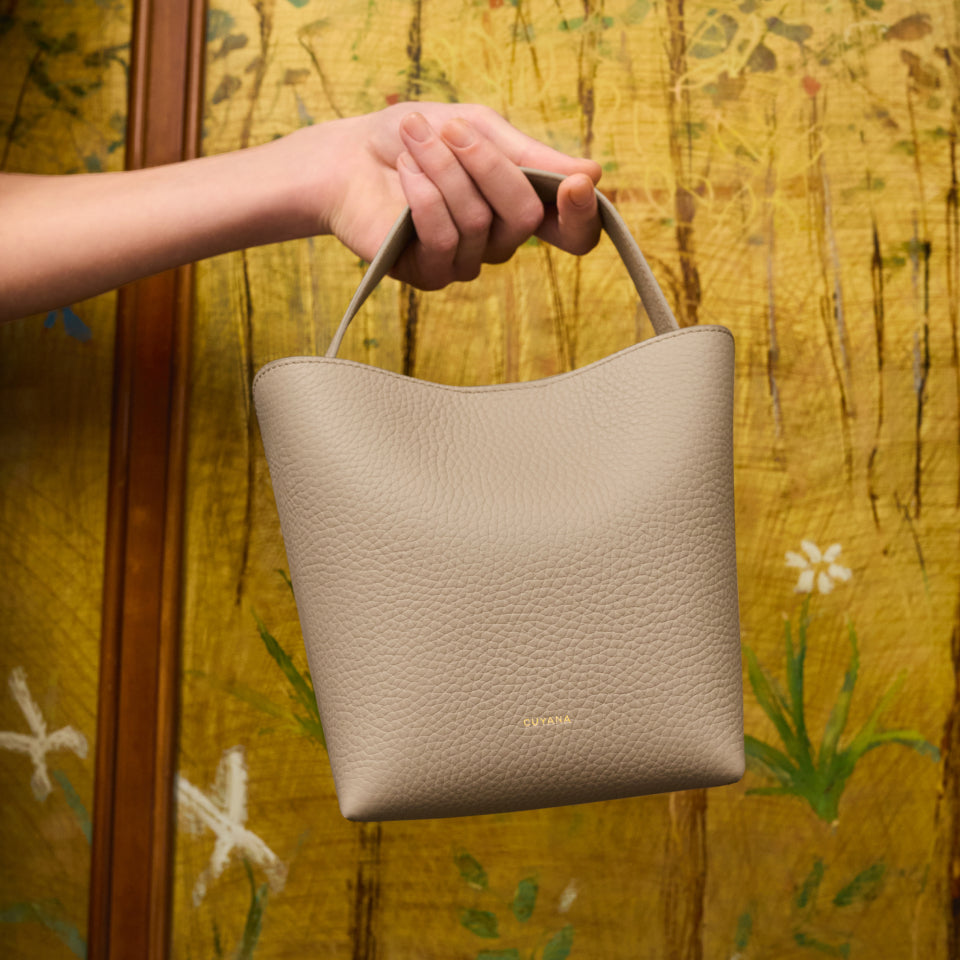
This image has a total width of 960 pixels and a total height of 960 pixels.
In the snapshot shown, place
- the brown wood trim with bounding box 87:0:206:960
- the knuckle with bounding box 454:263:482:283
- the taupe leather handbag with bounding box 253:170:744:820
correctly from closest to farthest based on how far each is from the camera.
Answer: the taupe leather handbag with bounding box 253:170:744:820 → the knuckle with bounding box 454:263:482:283 → the brown wood trim with bounding box 87:0:206:960

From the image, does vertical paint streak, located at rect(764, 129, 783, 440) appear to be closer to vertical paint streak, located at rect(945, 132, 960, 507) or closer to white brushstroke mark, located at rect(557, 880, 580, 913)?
vertical paint streak, located at rect(945, 132, 960, 507)

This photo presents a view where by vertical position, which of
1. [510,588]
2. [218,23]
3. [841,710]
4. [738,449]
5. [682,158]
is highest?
[218,23]

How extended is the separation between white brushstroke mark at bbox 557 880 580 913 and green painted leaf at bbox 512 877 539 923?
0.03 m

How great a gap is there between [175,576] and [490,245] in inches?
16.8

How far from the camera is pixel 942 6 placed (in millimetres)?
713

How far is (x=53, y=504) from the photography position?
2.31ft

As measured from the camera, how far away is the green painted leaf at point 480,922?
27.0 inches

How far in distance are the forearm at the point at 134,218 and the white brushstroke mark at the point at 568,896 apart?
2.11ft

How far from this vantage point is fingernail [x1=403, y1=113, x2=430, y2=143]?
1.52 ft

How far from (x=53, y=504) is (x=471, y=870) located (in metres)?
0.54

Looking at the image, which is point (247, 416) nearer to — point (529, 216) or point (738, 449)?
point (529, 216)

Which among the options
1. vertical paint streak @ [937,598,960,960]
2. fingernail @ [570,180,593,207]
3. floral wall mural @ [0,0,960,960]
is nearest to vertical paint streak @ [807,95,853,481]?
floral wall mural @ [0,0,960,960]

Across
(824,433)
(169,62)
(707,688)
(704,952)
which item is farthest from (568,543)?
(169,62)

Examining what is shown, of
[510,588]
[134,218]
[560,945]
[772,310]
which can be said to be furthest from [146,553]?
[772,310]
